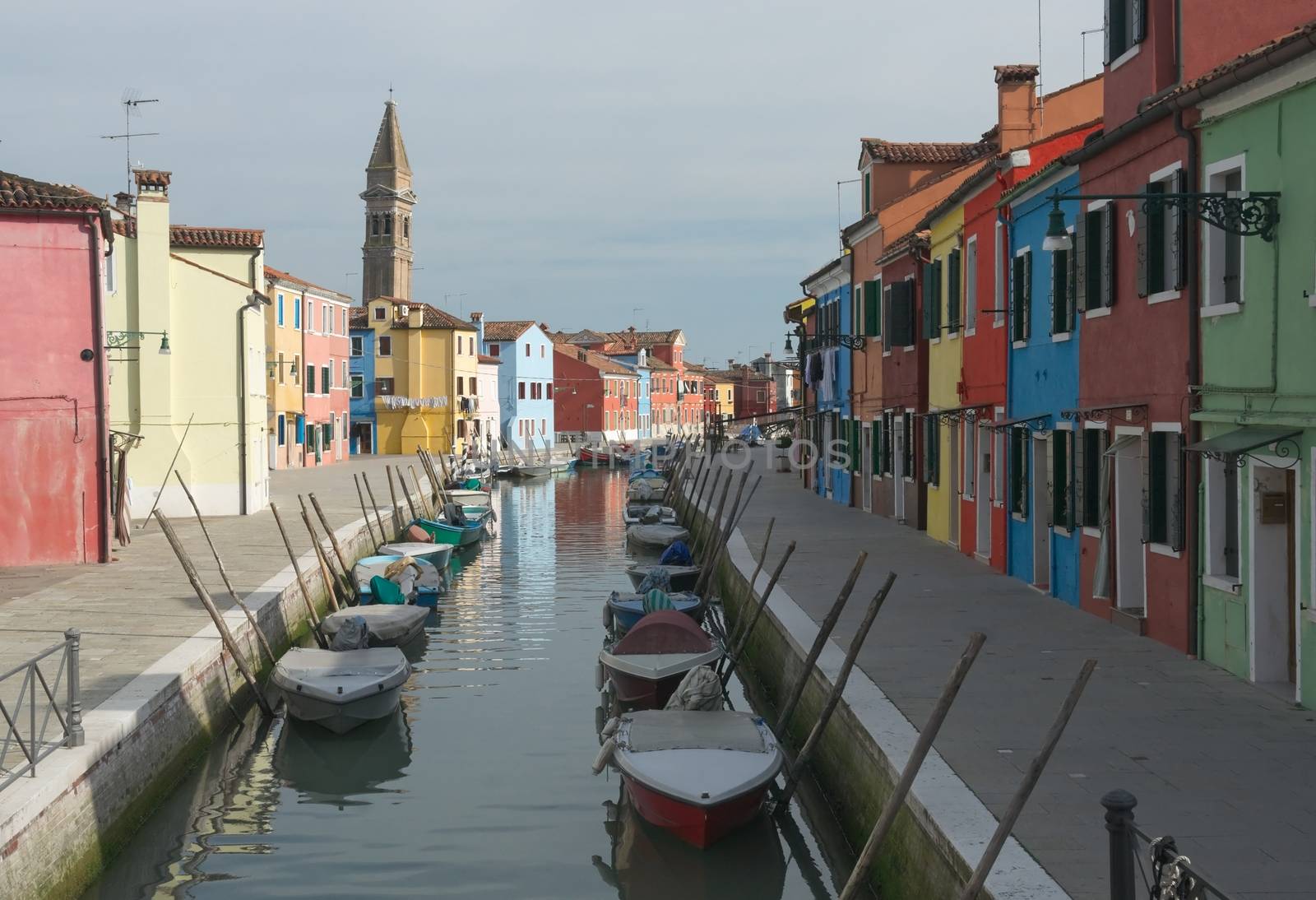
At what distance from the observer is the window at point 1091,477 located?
1602 cm

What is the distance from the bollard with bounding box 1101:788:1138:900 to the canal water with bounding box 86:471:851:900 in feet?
17.4

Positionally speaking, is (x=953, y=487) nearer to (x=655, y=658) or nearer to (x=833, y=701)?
(x=655, y=658)

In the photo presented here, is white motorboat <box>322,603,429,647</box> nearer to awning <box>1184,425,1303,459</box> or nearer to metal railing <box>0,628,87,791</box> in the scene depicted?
metal railing <box>0,628,87,791</box>

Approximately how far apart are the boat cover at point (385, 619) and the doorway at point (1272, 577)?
11510mm

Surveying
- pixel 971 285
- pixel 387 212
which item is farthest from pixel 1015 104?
pixel 387 212

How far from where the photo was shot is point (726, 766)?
37.0ft

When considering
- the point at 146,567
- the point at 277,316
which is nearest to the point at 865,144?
the point at 146,567

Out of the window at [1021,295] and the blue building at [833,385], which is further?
the blue building at [833,385]

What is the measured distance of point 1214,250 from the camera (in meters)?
12.7

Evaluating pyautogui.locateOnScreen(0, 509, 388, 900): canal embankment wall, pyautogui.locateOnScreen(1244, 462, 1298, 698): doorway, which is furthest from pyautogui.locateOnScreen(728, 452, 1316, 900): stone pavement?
pyautogui.locateOnScreen(0, 509, 388, 900): canal embankment wall

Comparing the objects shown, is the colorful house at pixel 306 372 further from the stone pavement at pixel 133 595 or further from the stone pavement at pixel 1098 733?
the stone pavement at pixel 1098 733

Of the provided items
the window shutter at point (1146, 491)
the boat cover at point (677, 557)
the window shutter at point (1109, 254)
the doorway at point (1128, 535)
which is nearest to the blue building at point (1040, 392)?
the window shutter at point (1109, 254)

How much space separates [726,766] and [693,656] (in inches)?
168

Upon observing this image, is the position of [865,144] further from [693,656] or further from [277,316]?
[277,316]
